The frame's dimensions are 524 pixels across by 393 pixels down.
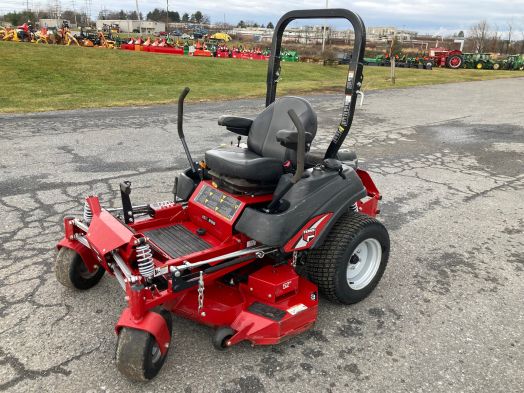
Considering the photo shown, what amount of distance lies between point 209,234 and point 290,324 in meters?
0.90

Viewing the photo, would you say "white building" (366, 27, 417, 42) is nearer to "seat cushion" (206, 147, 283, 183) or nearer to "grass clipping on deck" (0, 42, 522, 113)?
"grass clipping on deck" (0, 42, 522, 113)

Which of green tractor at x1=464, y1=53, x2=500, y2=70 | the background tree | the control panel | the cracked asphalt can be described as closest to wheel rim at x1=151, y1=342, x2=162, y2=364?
the cracked asphalt

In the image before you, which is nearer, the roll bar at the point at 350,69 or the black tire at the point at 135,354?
the black tire at the point at 135,354

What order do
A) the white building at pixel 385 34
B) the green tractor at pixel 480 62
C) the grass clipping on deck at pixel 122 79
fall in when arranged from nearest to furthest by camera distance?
1. the grass clipping on deck at pixel 122 79
2. the white building at pixel 385 34
3. the green tractor at pixel 480 62

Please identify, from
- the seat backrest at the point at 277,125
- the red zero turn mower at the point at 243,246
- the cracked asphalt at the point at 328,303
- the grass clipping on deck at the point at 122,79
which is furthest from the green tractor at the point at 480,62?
the seat backrest at the point at 277,125

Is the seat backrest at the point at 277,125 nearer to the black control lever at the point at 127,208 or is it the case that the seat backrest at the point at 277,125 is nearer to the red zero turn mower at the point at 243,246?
the red zero turn mower at the point at 243,246

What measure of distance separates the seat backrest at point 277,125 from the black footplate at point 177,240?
0.86 m

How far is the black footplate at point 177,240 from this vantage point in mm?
2998

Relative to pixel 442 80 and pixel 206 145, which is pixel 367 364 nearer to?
pixel 206 145

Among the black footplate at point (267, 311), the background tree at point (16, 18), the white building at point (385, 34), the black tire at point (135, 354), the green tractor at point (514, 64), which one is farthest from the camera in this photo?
the background tree at point (16, 18)

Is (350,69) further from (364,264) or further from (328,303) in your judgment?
(328,303)

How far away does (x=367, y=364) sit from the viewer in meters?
2.69

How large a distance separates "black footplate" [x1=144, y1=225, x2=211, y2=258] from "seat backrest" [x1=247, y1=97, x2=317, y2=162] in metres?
0.86

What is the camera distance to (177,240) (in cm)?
317
